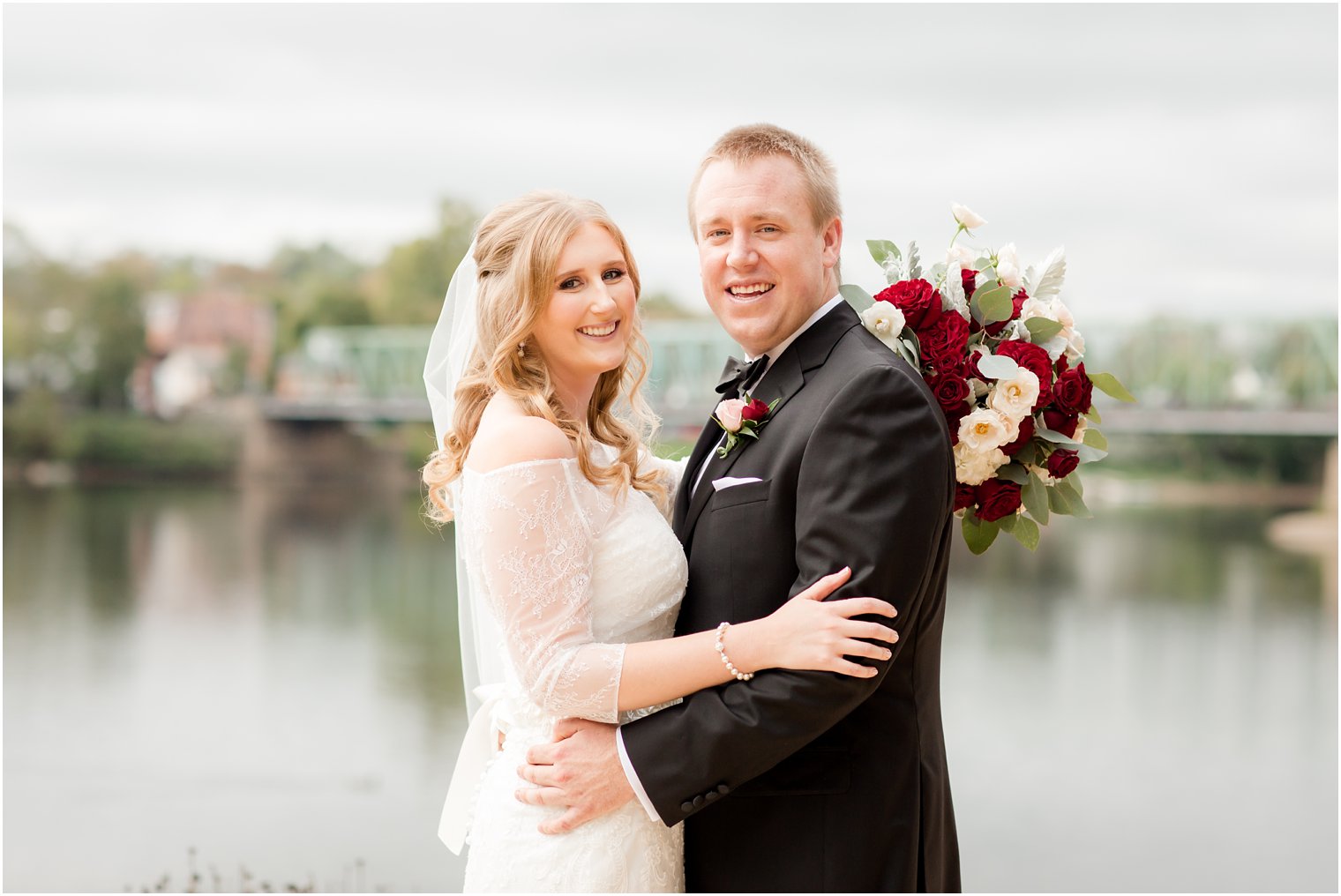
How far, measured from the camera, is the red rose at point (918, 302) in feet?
8.27

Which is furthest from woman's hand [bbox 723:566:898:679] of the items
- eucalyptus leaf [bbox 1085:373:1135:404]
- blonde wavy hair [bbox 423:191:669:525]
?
eucalyptus leaf [bbox 1085:373:1135:404]

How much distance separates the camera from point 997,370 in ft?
8.02

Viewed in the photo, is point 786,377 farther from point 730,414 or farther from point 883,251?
point 883,251

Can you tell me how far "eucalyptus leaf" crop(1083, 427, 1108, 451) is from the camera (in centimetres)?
259

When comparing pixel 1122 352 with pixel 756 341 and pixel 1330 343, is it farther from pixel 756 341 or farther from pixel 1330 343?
pixel 756 341

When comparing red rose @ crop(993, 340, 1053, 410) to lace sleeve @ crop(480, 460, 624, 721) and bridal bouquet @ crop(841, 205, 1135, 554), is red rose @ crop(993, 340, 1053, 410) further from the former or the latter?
lace sleeve @ crop(480, 460, 624, 721)

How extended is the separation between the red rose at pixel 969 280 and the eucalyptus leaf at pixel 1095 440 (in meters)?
0.39

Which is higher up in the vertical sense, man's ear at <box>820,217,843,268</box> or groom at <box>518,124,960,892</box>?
man's ear at <box>820,217,843,268</box>

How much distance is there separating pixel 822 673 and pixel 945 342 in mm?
726

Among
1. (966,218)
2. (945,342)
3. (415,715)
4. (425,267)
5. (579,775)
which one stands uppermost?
(425,267)

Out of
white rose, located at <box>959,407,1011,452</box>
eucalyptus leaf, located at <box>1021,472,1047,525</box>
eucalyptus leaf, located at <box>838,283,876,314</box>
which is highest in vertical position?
eucalyptus leaf, located at <box>838,283,876,314</box>

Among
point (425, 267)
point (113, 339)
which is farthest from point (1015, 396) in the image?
point (425, 267)

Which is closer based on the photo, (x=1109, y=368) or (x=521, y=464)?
(x=521, y=464)

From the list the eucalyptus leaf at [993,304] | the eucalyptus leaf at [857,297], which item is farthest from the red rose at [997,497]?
the eucalyptus leaf at [857,297]
